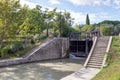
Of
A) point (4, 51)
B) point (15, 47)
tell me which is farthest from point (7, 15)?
point (4, 51)

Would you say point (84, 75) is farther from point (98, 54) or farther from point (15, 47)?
point (15, 47)

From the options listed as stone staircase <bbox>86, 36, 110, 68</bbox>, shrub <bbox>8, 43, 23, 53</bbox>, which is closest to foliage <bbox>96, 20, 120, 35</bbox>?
stone staircase <bbox>86, 36, 110, 68</bbox>

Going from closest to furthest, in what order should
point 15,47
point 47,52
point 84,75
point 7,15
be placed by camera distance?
point 84,75 < point 7,15 < point 15,47 < point 47,52

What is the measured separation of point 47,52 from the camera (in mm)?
29219

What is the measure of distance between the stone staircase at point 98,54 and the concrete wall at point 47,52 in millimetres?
7642

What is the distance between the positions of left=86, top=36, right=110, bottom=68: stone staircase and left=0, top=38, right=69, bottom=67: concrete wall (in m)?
7.64

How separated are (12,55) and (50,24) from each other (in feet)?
41.1

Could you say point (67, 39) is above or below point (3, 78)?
above

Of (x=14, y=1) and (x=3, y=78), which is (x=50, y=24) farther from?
(x=3, y=78)

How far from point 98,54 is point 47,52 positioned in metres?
Answer: 9.91

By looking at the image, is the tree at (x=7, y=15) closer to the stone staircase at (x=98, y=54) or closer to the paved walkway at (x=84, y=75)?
the stone staircase at (x=98, y=54)

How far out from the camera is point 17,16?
92.6 feet

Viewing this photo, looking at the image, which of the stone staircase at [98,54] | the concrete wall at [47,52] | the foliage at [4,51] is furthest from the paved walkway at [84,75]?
the foliage at [4,51]

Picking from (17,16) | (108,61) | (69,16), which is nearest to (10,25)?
(17,16)
